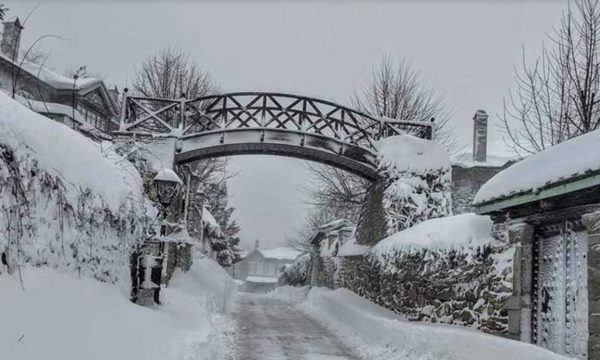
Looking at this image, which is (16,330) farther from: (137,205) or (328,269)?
(328,269)

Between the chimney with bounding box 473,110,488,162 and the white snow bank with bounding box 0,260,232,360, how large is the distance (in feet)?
84.0

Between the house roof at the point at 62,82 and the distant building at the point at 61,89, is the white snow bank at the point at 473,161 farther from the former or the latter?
the house roof at the point at 62,82

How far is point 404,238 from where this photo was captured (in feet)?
39.9

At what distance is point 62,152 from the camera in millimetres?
6441

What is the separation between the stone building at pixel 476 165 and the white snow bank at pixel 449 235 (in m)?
17.2

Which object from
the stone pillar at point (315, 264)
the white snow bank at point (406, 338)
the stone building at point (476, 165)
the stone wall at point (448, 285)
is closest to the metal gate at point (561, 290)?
the stone wall at point (448, 285)

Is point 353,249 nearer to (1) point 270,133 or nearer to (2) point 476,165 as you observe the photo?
(1) point 270,133

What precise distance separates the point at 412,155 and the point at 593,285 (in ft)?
32.2

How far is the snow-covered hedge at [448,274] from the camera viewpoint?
8.48m

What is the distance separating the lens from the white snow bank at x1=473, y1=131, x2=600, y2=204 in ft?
20.2

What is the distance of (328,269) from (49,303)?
771 inches

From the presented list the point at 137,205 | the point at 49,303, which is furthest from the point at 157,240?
the point at 49,303

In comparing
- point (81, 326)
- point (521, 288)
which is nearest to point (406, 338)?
point (521, 288)

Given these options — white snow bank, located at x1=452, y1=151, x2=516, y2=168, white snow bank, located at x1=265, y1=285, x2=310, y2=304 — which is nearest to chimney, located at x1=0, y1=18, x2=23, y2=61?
white snow bank, located at x1=265, y1=285, x2=310, y2=304
